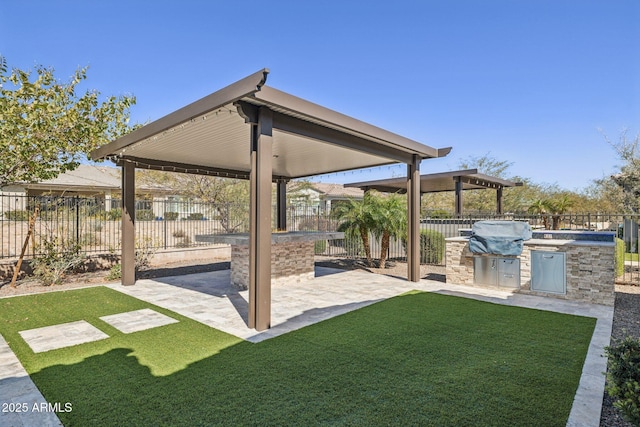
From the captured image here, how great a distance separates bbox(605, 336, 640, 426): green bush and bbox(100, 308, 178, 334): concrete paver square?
5.18 meters

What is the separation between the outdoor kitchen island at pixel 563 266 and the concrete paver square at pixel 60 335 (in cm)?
743

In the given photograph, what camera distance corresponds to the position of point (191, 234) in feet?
47.5

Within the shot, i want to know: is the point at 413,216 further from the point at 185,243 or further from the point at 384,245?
the point at 185,243

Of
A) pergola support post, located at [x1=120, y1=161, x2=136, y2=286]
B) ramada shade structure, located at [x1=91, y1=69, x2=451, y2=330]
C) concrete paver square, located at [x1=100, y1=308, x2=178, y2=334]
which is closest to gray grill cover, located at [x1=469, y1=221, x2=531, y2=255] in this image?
ramada shade structure, located at [x1=91, y1=69, x2=451, y2=330]

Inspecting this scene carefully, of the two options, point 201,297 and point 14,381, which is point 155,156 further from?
point 14,381

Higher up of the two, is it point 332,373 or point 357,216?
point 357,216

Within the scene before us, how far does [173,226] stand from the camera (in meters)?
13.9

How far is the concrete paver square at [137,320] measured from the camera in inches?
200

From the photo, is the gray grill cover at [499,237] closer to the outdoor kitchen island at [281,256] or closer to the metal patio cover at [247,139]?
the metal patio cover at [247,139]

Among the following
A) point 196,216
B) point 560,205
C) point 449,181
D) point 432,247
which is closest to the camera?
point 432,247

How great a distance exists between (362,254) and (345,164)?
5218mm

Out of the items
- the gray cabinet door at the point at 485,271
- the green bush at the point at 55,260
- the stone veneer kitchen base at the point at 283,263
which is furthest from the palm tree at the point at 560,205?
the green bush at the point at 55,260

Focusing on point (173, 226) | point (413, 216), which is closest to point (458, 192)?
point (413, 216)

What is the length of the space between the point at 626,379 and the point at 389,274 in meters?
7.74
